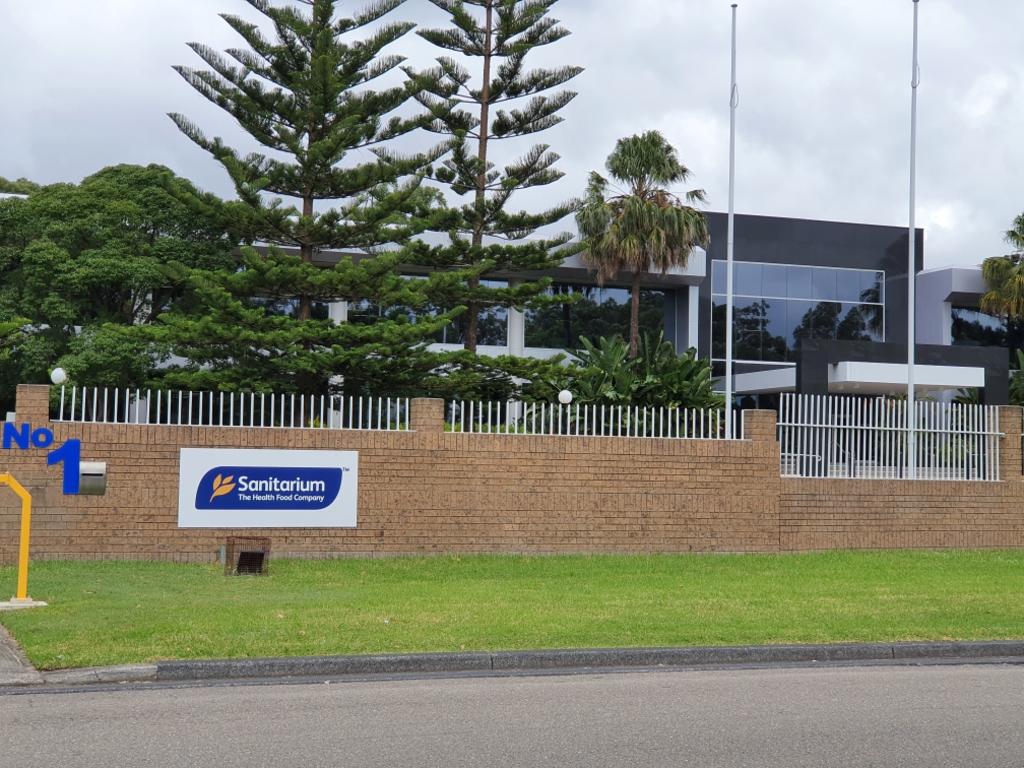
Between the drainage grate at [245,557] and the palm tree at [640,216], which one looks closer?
the drainage grate at [245,557]

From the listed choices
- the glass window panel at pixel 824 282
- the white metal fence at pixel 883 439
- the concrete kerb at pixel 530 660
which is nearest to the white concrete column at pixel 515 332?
the glass window panel at pixel 824 282

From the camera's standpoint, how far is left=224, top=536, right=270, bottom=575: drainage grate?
55.1 ft

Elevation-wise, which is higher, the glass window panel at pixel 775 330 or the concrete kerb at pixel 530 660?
the glass window panel at pixel 775 330

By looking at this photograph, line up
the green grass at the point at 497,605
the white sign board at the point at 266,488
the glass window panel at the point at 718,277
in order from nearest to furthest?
the green grass at the point at 497,605, the white sign board at the point at 266,488, the glass window panel at the point at 718,277

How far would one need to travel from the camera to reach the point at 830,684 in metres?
9.56

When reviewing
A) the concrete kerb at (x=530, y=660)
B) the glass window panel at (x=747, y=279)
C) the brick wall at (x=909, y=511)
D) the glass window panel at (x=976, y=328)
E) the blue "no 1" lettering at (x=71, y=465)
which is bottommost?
the concrete kerb at (x=530, y=660)

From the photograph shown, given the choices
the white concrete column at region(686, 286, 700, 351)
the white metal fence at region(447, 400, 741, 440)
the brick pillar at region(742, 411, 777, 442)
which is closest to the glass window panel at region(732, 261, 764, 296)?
the white concrete column at region(686, 286, 700, 351)

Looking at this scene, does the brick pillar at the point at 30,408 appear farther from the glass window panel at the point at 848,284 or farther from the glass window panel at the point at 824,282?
the glass window panel at the point at 848,284

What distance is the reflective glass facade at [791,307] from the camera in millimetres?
40375

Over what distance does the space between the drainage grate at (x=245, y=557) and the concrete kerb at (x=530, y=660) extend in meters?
7.06

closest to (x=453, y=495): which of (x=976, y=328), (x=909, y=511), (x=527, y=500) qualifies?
(x=527, y=500)

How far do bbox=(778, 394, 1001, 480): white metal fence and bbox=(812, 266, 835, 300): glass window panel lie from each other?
19.6m

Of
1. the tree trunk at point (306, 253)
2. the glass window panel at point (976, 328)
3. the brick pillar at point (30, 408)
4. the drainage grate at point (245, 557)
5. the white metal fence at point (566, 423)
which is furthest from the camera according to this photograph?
the glass window panel at point (976, 328)

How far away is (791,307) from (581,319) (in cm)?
727
